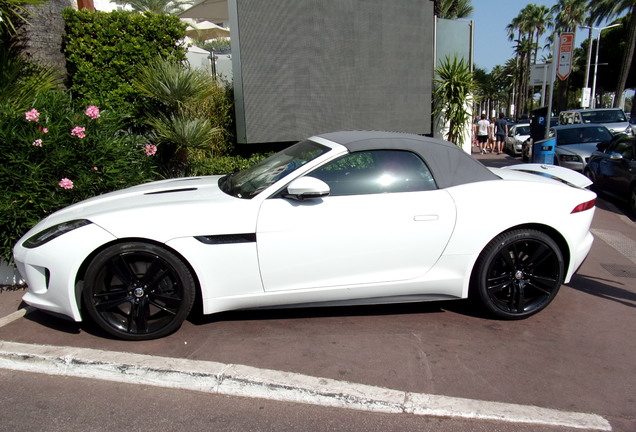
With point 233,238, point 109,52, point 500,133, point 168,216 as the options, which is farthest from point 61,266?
point 500,133

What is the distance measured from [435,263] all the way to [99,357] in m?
2.54

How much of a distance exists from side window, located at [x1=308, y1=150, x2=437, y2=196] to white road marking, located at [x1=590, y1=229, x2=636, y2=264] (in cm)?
374

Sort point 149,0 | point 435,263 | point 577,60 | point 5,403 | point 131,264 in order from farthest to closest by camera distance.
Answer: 1. point 577,60
2. point 149,0
3. point 435,263
4. point 131,264
5. point 5,403

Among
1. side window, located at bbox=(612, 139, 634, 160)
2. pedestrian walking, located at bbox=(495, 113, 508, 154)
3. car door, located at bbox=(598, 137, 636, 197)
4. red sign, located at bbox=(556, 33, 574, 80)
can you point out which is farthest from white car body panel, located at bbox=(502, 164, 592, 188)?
pedestrian walking, located at bbox=(495, 113, 508, 154)

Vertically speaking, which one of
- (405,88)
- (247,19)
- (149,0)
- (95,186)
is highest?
(149,0)

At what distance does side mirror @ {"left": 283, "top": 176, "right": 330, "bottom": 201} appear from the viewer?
3.59m

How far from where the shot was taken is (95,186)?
17.3 ft

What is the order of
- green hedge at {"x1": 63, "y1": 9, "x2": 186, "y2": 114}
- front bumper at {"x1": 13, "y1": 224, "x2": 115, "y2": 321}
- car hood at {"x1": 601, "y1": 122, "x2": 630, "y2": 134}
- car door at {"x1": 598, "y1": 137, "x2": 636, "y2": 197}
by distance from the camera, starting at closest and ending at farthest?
front bumper at {"x1": 13, "y1": 224, "x2": 115, "y2": 321} < green hedge at {"x1": 63, "y1": 9, "x2": 186, "y2": 114} < car door at {"x1": 598, "y1": 137, "x2": 636, "y2": 197} < car hood at {"x1": 601, "y1": 122, "x2": 630, "y2": 134}

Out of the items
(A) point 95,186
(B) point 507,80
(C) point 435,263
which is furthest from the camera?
(B) point 507,80

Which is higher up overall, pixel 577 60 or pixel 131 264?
pixel 577 60

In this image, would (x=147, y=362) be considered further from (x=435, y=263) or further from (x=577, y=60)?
(x=577, y=60)

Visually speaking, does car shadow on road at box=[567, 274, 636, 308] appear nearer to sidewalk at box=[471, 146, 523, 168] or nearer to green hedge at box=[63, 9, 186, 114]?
green hedge at box=[63, 9, 186, 114]

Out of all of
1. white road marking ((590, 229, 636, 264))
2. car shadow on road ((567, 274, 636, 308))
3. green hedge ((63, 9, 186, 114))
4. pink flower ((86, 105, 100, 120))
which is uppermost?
green hedge ((63, 9, 186, 114))

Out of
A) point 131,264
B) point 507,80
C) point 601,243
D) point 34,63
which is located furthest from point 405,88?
point 507,80
